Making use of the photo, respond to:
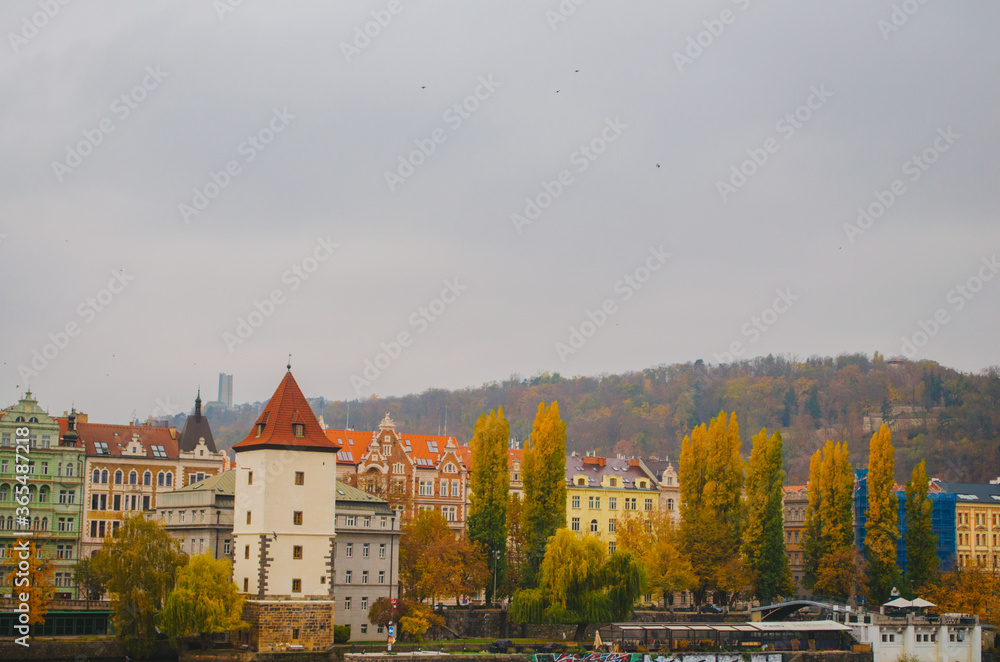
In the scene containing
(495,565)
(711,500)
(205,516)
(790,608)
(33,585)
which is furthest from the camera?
(711,500)

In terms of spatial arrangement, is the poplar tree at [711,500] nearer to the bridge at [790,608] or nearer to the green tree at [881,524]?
the bridge at [790,608]

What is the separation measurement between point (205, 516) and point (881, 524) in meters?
45.4

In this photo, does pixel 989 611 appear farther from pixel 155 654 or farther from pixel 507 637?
pixel 155 654

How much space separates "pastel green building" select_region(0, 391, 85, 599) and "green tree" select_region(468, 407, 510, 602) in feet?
Answer: 88.9

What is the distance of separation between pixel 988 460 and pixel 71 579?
115891 mm

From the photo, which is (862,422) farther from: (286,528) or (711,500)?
(286,528)

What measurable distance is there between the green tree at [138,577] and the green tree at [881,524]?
1840 inches

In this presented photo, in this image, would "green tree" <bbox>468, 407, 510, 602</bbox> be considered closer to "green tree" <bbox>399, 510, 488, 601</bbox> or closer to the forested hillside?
"green tree" <bbox>399, 510, 488, 601</bbox>

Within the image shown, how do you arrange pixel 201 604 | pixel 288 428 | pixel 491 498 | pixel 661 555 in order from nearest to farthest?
pixel 201 604 < pixel 288 428 < pixel 491 498 < pixel 661 555

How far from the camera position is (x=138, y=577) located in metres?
60.5

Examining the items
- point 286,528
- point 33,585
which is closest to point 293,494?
point 286,528

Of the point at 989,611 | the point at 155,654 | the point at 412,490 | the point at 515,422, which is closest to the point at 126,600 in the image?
the point at 155,654

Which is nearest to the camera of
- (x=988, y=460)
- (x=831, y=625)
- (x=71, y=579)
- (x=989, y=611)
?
(x=831, y=625)

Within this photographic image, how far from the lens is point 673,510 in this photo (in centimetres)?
10500
